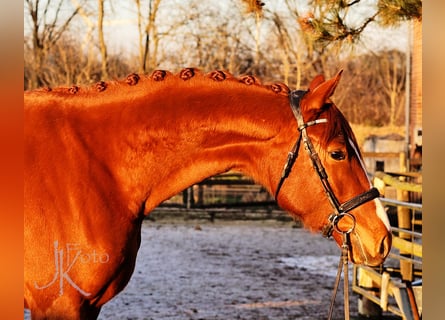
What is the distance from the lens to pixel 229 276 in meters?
6.99

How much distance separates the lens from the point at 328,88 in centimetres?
199

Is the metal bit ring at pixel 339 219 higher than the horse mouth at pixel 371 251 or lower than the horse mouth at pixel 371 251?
higher

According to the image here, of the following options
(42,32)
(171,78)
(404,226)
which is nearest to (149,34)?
(42,32)

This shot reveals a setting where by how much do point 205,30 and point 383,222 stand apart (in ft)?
28.7

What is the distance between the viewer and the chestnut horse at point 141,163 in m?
2.02

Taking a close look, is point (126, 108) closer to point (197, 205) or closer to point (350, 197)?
point (350, 197)

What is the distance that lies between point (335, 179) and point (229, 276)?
5.16 m

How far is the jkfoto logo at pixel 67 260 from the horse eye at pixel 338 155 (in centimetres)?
94

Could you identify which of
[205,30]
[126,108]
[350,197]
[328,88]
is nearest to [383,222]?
[350,197]

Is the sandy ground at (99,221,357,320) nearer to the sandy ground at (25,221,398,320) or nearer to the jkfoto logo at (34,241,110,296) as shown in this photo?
the sandy ground at (25,221,398,320)

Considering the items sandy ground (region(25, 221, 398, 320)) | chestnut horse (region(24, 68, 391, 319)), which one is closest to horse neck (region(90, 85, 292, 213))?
chestnut horse (region(24, 68, 391, 319))

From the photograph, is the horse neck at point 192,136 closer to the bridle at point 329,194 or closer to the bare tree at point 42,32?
the bridle at point 329,194

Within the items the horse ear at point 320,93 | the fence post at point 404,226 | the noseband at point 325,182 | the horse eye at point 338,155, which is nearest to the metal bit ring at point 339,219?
the noseband at point 325,182

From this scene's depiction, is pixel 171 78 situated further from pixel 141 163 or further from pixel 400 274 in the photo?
pixel 400 274
